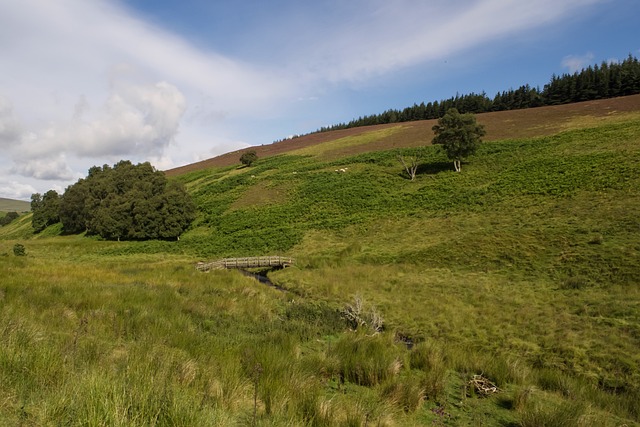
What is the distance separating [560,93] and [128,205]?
97176mm

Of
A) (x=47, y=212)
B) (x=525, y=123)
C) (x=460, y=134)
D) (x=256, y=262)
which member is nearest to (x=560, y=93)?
(x=525, y=123)

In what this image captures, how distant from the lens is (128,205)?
45406 mm

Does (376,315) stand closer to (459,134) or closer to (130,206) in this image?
(459,134)

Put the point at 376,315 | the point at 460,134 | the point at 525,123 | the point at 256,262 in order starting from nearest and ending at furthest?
the point at 376,315, the point at 256,262, the point at 460,134, the point at 525,123

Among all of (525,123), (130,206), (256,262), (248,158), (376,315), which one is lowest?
(256,262)

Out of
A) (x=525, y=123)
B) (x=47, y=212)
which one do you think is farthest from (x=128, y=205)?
(x=525, y=123)

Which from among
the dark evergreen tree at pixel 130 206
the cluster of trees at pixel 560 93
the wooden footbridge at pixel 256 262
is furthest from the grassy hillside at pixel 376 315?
the cluster of trees at pixel 560 93

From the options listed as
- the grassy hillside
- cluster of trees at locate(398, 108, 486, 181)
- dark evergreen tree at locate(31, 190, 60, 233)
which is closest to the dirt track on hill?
the grassy hillside

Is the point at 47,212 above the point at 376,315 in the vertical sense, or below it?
above

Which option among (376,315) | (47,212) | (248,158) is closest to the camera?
(376,315)

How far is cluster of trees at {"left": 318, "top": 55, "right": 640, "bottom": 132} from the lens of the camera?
7425 cm

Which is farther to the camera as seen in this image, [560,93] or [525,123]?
[560,93]

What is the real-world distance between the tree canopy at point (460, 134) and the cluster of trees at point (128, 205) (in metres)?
34.1

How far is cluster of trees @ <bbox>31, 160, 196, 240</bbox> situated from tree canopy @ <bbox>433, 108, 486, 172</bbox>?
3414cm
